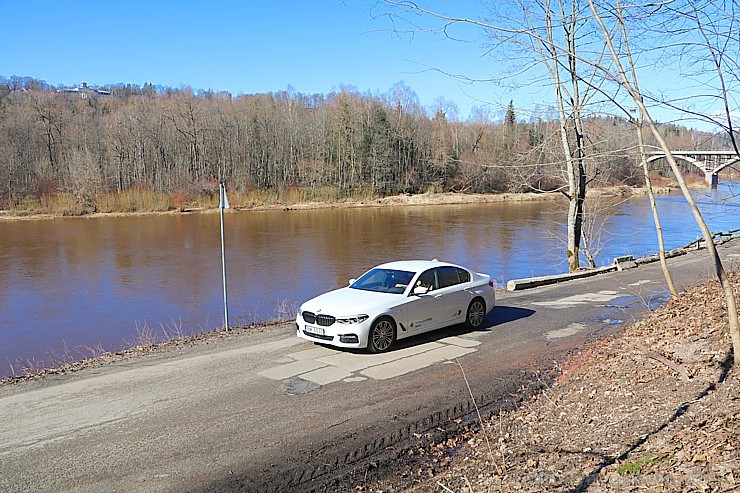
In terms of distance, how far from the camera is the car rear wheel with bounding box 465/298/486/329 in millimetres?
11820

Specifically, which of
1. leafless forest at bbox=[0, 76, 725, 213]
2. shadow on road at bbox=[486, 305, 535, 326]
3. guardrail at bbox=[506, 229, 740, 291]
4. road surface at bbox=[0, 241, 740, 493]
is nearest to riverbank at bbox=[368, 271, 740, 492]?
road surface at bbox=[0, 241, 740, 493]

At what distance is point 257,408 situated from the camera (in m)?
7.55

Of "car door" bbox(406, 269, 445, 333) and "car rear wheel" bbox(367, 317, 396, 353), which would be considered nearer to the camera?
"car rear wheel" bbox(367, 317, 396, 353)

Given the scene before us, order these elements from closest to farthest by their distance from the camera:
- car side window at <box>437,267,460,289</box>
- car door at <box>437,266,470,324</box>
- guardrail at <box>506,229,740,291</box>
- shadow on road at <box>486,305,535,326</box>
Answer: car door at <box>437,266,470,324</box> < car side window at <box>437,267,460,289</box> < shadow on road at <box>486,305,535,326</box> < guardrail at <box>506,229,740,291</box>

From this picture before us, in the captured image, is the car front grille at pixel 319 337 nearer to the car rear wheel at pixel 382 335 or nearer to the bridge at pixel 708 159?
the car rear wheel at pixel 382 335

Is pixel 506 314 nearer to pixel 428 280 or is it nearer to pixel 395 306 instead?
pixel 428 280

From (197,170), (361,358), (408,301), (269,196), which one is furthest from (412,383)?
(197,170)

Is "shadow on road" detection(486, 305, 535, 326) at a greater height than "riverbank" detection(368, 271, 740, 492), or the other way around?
"riverbank" detection(368, 271, 740, 492)

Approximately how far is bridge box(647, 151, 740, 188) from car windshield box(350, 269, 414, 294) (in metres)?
4.58

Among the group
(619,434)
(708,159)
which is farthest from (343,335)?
(708,159)

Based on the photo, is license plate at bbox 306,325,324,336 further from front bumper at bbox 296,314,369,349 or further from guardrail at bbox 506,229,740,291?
guardrail at bbox 506,229,740,291

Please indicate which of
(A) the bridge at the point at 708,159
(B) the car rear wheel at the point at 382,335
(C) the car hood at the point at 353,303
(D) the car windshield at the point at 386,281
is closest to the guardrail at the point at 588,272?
(A) the bridge at the point at 708,159

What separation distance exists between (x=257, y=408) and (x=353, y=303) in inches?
123

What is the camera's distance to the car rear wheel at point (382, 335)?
9.92m
